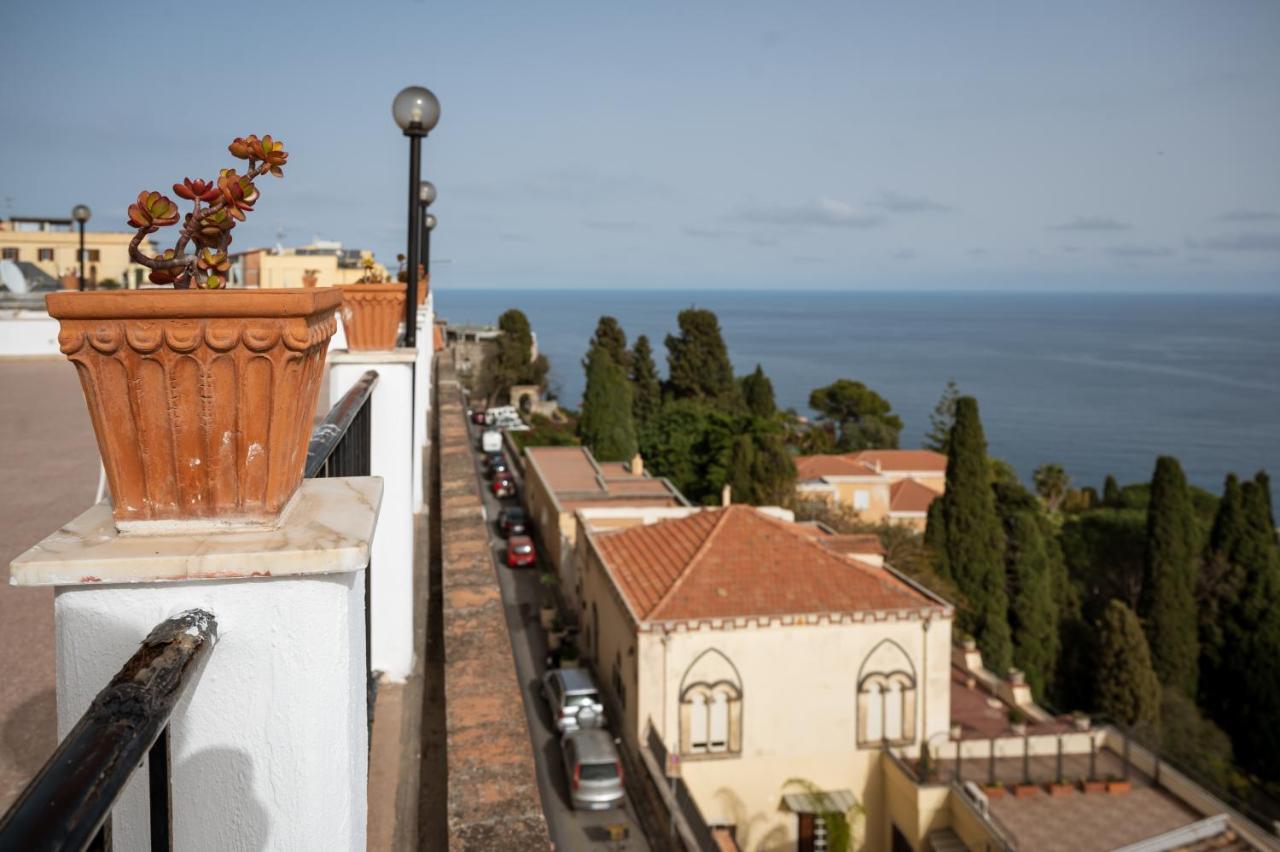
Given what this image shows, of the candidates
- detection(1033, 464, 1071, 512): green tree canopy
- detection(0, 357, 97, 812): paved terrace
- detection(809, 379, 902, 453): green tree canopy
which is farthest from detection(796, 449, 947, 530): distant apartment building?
detection(0, 357, 97, 812): paved terrace

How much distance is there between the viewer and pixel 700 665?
16.5 m

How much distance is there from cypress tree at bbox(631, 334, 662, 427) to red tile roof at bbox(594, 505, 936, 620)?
104 ft

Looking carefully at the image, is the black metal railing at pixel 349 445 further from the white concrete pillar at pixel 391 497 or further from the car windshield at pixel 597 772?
the car windshield at pixel 597 772

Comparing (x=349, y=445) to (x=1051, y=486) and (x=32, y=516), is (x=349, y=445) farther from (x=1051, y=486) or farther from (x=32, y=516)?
(x=1051, y=486)

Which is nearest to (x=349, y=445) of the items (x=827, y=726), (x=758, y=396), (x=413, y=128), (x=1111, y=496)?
(x=413, y=128)

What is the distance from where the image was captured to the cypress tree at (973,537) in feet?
95.7

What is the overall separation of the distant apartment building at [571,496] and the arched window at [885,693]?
7.23 metres

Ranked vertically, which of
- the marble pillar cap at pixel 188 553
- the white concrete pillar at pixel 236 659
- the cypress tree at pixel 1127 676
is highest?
the marble pillar cap at pixel 188 553

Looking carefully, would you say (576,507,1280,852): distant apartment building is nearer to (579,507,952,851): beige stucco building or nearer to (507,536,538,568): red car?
(579,507,952,851): beige stucco building

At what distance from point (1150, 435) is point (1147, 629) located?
67820 millimetres

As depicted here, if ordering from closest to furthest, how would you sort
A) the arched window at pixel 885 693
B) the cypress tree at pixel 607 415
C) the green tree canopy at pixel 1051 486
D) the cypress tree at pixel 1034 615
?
the arched window at pixel 885 693, the cypress tree at pixel 1034 615, the cypress tree at pixel 607 415, the green tree canopy at pixel 1051 486

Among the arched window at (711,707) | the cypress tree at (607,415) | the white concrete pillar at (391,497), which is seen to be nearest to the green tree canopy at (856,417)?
the cypress tree at (607,415)

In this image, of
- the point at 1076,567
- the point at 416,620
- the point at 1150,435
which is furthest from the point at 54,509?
the point at 1150,435

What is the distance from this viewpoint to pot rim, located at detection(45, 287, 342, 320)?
1.36 meters
